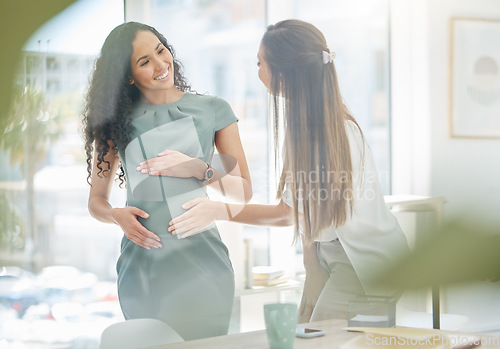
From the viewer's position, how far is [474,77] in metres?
0.42

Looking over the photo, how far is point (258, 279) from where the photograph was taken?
25.4 inches

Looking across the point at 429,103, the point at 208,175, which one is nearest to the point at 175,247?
the point at 208,175

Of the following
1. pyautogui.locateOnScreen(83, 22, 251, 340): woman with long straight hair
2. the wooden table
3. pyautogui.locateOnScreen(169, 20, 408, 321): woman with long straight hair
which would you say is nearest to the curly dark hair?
pyautogui.locateOnScreen(83, 22, 251, 340): woman with long straight hair

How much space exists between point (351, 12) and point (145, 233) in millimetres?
341

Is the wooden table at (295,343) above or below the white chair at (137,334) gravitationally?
above

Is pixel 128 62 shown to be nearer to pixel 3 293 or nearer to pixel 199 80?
pixel 199 80

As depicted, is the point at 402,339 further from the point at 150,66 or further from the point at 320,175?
the point at 150,66

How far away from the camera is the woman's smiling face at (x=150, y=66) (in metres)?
0.54

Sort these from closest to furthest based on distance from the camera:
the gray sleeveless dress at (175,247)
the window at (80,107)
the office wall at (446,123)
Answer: the office wall at (446,123) → the window at (80,107) → the gray sleeveless dress at (175,247)

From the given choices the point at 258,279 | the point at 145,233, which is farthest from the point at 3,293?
the point at 258,279

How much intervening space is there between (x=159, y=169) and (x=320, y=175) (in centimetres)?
21

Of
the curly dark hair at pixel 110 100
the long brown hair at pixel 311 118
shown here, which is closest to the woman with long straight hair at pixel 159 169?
the curly dark hair at pixel 110 100

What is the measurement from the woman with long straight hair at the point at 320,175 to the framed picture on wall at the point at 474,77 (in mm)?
83

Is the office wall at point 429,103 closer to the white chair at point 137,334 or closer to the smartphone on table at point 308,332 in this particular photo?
the smartphone on table at point 308,332
